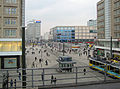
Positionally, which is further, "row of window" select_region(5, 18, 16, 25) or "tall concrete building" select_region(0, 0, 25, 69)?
"row of window" select_region(5, 18, 16, 25)

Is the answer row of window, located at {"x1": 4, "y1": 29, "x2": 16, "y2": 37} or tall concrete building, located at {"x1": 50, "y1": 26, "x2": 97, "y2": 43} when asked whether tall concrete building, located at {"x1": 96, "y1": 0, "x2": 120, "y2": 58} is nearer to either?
row of window, located at {"x1": 4, "y1": 29, "x2": 16, "y2": 37}

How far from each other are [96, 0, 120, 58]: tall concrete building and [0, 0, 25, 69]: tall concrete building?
32442 millimetres

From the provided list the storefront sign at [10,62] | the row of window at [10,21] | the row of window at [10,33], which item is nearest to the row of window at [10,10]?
the row of window at [10,21]

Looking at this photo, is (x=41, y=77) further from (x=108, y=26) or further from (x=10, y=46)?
(x=108, y=26)

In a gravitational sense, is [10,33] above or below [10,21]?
below

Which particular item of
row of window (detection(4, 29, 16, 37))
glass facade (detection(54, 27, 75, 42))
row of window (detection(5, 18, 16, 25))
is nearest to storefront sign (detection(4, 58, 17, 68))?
row of window (detection(4, 29, 16, 37))

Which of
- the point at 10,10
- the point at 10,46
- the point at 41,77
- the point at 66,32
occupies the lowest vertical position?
the point at 41,77

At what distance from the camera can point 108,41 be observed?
53.3m

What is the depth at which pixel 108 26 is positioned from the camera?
53.4 meters

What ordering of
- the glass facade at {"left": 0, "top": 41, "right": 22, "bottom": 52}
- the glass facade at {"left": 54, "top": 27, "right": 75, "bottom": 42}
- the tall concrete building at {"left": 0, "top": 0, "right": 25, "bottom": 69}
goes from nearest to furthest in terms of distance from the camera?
the glass facade at {"left": 0, "top": 41, "right": 22, "bottom": 52}, the tall concrete building at {"left": 0, "top": 0, "right": 25, "bottom": 69}, the glass facade at {"left": 54, "top": 27, "right": 75, "bottom": 42}

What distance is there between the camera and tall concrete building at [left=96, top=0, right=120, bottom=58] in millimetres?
47875

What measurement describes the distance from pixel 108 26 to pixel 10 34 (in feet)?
123

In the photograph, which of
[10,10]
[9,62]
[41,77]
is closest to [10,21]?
[10,10]

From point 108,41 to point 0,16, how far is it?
39.6m
